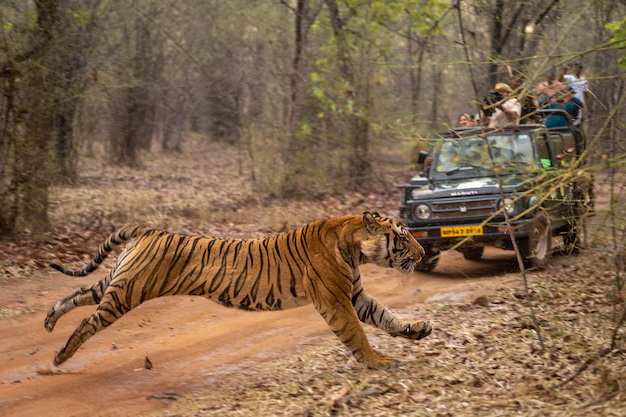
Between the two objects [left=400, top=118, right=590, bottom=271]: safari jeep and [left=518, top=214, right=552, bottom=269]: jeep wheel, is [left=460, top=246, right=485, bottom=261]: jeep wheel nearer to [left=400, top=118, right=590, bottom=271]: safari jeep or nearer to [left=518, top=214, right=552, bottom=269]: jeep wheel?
[left=400, top=118, right=590, bottom=271]: safari jeep

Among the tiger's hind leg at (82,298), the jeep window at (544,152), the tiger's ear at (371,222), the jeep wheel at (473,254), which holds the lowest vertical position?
the jeep wheel at (473,254)

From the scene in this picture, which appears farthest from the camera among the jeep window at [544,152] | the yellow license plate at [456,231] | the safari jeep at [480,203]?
the jeep window at [544,152]

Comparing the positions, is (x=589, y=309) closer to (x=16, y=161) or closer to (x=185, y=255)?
(x=185, y=255)

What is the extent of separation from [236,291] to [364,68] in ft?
39.7

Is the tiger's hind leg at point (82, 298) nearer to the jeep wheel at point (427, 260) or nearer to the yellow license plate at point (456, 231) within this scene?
the yellow license plate at point (456, 231)

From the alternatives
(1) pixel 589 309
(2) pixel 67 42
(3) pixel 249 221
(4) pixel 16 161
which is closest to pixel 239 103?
(3) pixel 249 221

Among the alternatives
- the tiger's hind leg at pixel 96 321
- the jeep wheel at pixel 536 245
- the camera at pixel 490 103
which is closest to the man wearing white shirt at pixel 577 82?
the camera at pixel 490 103

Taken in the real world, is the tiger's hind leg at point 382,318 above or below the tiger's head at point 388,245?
below

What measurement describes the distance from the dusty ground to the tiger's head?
81 cm

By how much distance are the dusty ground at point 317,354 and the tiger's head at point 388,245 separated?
0.81 metres

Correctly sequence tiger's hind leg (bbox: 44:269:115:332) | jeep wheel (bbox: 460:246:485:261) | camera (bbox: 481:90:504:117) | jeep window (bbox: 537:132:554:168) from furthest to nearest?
1. jeep wheel (bbox: 460:246:485:261)
2. jeep window (bbox: 537:132:554:168)
3. tiger's hind leg (bbox: 44:269:115:332)
4. camera (bbox: 481:90:504:117)

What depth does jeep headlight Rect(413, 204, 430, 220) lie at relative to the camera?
377 inches

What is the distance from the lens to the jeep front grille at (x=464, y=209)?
9281 millimetres

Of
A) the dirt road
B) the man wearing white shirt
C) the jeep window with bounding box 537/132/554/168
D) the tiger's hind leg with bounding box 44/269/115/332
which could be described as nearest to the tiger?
the tiger's hind leg with bounding box 44/269/115/332
